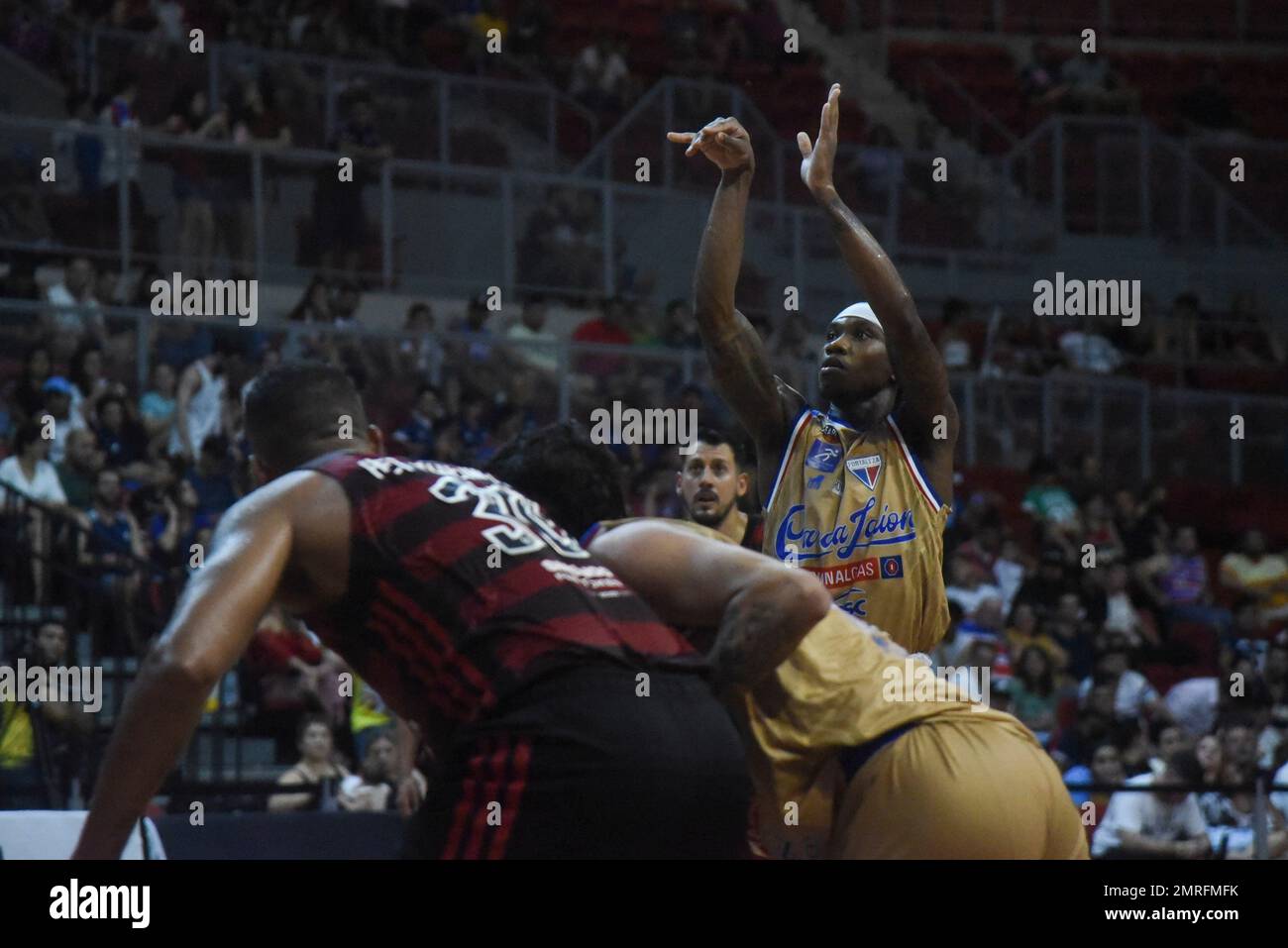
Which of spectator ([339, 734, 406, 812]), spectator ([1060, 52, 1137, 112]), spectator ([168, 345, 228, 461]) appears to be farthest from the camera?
spectator ([1060, 52, 1137, 112])

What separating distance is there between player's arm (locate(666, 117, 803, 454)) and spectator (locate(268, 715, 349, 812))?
3.99 m

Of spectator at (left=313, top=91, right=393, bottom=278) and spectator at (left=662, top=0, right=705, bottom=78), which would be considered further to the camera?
spectator at (left=662, top=0, right=705, bottom=78)

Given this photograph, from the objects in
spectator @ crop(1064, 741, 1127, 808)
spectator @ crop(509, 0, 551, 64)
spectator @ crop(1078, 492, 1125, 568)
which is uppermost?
spectator @ crop(509, 0, 551, 64)

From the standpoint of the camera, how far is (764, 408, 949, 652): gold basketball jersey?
5977 millimetres

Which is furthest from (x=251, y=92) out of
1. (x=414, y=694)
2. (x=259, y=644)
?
(x=414, y=694)

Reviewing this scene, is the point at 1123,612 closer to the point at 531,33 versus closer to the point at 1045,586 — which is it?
the point at 1045,586

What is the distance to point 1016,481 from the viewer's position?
604 inches

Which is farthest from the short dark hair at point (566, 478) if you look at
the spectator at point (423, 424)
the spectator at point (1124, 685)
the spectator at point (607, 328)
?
the spectator at point (607, 328)

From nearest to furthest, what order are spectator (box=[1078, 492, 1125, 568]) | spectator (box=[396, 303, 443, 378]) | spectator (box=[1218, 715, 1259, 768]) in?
spectator (box=[1218, 715, 1259, 768]) → spectator (box=[396, 303, 443, 378]) → spectator (box=[1078, 492, 1125, 568])

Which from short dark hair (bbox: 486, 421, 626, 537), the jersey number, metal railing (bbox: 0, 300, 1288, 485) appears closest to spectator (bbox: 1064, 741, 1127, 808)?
metal railing (bbox: 0, 300, 1288, 485)

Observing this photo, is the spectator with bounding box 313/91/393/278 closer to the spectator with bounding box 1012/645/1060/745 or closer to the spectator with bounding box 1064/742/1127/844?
the spectator with bounding box 1012/645/1060/745

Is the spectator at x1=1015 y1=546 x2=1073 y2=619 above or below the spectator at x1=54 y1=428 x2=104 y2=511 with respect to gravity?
below
